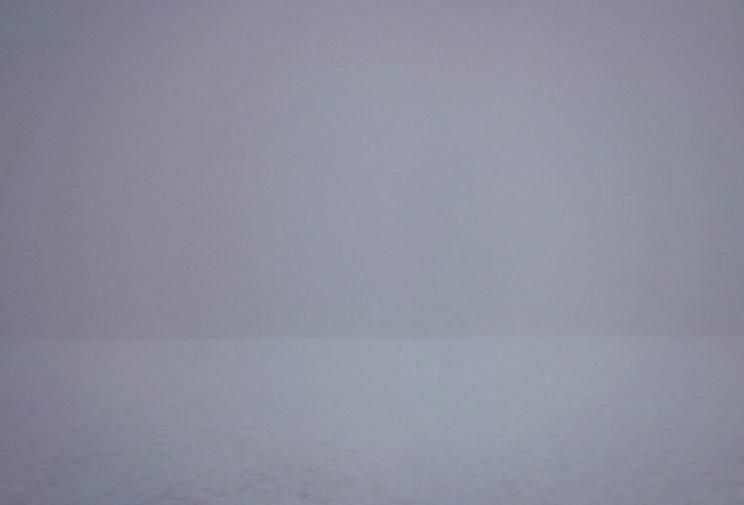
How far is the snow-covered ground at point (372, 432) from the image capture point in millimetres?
2457

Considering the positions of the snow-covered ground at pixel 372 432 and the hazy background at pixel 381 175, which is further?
the hazy background at pixel 381 175

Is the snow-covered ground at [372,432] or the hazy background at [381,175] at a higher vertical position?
the hazy background at [381,175]

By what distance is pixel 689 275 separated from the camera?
39.0 ft

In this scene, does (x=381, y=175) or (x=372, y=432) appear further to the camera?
(x=381, y=175)

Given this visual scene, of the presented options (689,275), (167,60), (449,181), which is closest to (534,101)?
(449,181)

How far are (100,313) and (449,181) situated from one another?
6.03m

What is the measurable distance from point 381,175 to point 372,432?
883 cm

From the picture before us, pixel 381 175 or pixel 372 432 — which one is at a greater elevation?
pixel 381 175

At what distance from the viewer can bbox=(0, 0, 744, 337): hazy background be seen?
11.4 meters

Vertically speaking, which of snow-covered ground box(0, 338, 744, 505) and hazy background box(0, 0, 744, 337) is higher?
hazy background box(0, 0, 744, 337)

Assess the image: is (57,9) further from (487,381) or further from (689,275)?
(689,275)

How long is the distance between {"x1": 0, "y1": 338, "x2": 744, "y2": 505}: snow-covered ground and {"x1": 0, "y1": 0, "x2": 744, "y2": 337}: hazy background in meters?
4.77

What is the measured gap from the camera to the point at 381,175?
479 inches

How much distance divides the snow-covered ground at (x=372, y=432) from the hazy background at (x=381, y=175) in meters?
4.77
